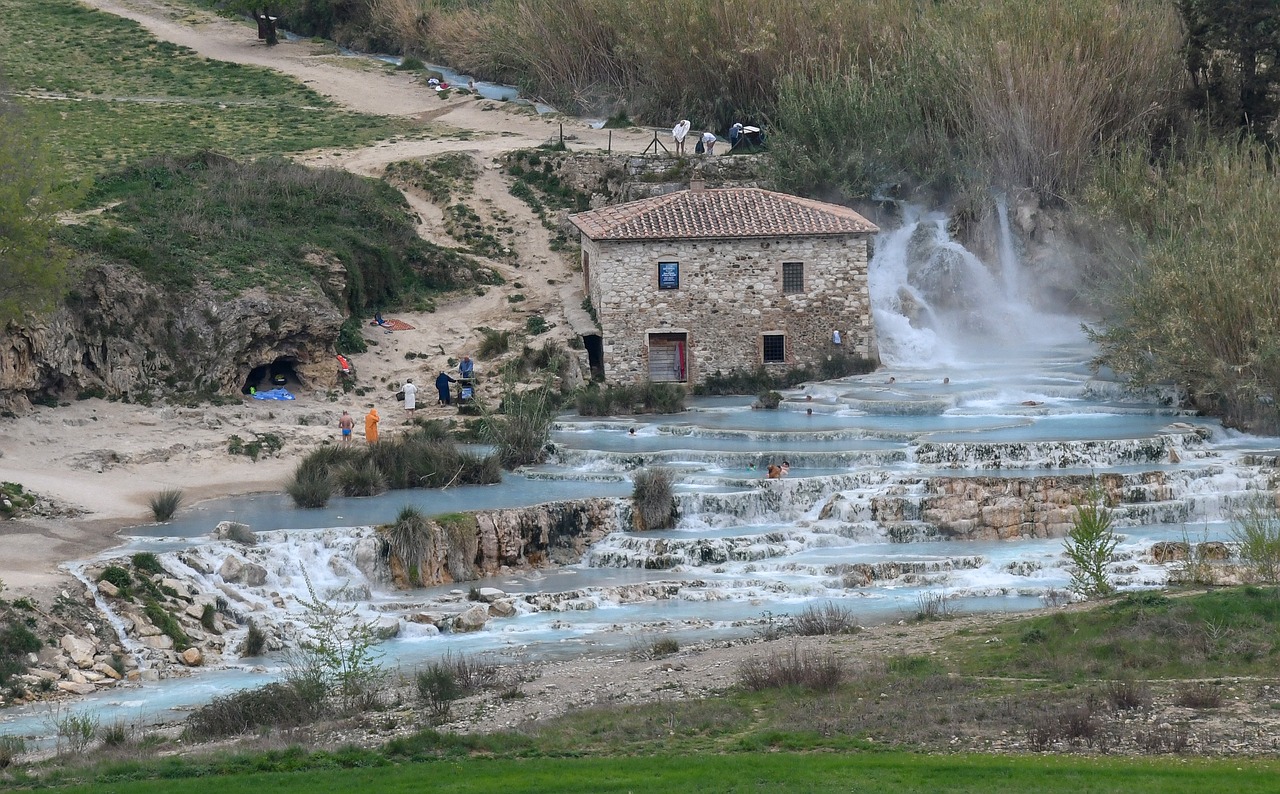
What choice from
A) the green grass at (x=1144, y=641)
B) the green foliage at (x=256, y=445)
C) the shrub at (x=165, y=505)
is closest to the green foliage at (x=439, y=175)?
the green foliage at (x=256, y=445)

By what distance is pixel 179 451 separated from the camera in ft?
125

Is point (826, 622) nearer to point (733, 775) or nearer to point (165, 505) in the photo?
point (733, 775)

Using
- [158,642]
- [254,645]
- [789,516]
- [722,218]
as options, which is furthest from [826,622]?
[722,218]

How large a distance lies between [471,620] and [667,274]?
1946 cm

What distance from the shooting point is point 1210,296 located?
40219 mm

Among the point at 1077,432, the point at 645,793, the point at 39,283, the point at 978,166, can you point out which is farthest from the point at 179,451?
the point at 978,166

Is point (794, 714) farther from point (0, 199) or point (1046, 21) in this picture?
point (1046, 21)

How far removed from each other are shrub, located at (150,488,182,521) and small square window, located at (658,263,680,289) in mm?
16453

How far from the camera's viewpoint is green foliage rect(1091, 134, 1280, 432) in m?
39.4

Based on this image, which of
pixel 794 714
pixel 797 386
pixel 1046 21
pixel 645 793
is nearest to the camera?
pixel 645 793

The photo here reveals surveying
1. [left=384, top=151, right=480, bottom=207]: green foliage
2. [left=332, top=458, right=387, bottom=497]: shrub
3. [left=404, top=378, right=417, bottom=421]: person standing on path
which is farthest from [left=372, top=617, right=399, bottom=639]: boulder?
[left=384, top=151, right=480, bottom=207]: green foliage

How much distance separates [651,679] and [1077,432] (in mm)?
18478

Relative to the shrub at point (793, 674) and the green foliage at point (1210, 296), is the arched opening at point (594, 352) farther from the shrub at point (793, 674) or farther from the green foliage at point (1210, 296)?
the shrub at point (793, 674)

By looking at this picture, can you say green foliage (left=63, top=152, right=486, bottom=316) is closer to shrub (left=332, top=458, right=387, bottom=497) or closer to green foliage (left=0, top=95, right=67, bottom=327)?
green foliage (left=0, top=95, right=67, bottom=327)
